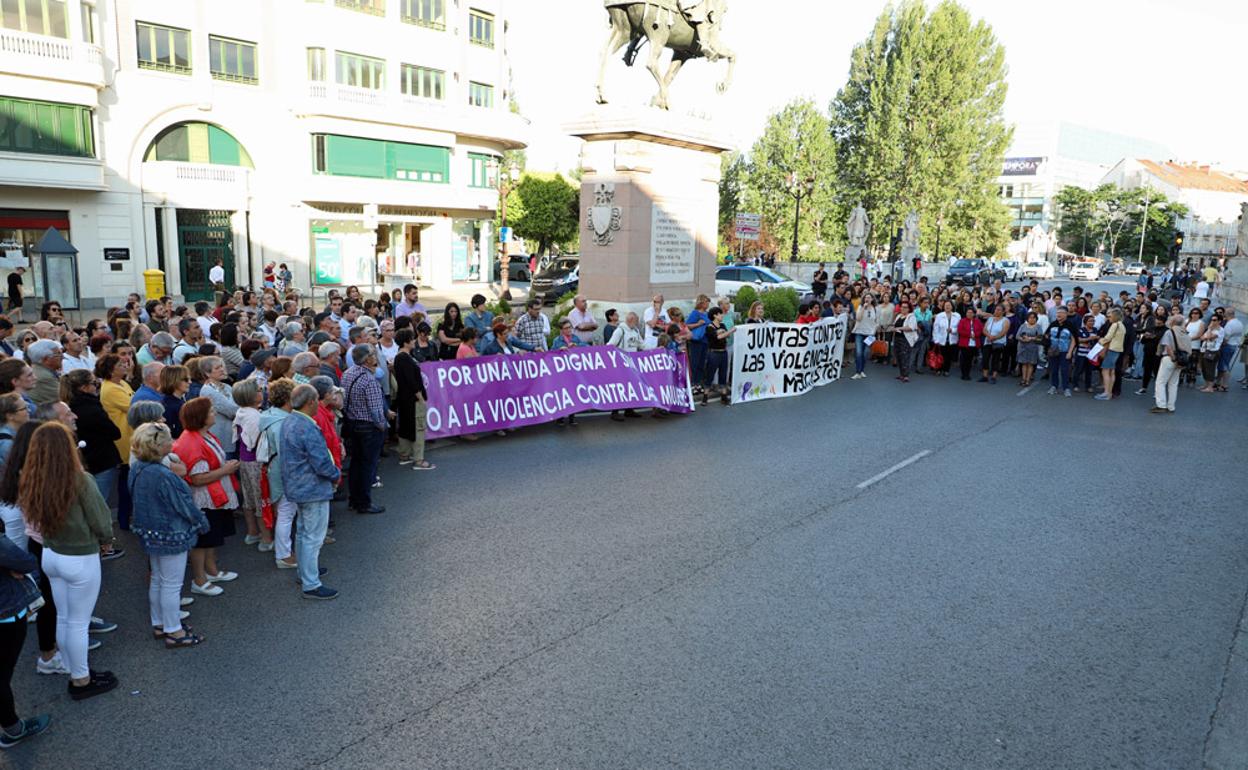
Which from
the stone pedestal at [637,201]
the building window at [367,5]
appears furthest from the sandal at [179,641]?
the building window at [367,5]

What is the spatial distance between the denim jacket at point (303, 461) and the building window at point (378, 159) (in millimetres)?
33613

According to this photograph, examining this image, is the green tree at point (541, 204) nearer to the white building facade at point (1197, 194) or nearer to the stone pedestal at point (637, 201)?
the stone pedestal at point (637, 201)

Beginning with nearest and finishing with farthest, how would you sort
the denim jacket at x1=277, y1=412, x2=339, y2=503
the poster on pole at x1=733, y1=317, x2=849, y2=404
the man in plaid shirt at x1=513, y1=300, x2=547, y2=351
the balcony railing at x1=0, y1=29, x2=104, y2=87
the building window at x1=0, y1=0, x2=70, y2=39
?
the denim jacket at x1=277, y1=412, x2=339, y2=503 < the man in plaid shirt at x1=513, y1=300, x2=547, y2=351 < the poster on pole at x1=733, y1=317, x2=849, y2=404 < the balcony railing at x1=0, y1=29, x2=104, y2=87 < the building window at x1=0, y1=0, x2=70, y2=39

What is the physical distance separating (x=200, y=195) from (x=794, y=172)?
39.7m

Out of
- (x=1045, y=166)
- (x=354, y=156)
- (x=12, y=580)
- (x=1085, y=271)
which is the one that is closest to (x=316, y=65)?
(x=354, y=156)

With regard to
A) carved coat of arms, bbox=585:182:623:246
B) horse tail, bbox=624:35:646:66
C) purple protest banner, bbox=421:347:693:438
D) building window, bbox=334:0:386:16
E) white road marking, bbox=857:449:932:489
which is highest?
building window, bbox=334:0:386:16

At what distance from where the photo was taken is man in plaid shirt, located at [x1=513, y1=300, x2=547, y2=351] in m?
12.8

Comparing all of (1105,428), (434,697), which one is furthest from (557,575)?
(1105,428)

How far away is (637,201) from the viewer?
50.3 ft

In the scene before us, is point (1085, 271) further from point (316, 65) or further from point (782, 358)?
point (782, 358)

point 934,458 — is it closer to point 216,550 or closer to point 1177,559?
point 1177,559

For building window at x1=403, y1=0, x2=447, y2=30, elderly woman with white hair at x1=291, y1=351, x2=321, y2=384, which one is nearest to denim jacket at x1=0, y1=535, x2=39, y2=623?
elderly woman with white hair at x1=291, y1=351, x2=321, y2=384

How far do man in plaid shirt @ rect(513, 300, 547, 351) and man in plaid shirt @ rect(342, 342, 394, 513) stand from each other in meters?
4.45

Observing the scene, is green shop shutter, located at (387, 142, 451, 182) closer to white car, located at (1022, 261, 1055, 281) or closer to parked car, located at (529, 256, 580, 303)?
parked car, located at (529, 256, 580, 303)
